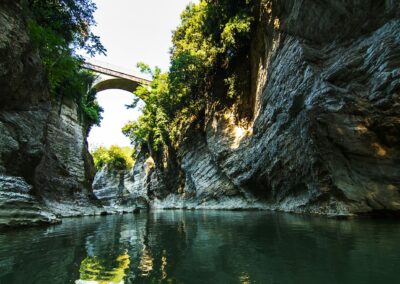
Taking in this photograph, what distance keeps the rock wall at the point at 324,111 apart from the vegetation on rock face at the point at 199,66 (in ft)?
6.11

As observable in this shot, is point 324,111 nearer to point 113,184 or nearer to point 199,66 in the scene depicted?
point 199,66

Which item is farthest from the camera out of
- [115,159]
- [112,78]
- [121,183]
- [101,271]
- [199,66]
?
[115,159]

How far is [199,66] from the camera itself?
23547 millimetres

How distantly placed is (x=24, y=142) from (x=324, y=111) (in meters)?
11.0

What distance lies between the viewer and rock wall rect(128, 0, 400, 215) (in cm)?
893

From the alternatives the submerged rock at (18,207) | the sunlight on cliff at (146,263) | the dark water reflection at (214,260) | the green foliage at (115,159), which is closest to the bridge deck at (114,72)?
the green foliage at (115,159)

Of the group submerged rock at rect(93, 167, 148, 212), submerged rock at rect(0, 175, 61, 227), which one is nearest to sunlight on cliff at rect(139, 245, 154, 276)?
submerged rock at rect(0, 175, 61, 227)

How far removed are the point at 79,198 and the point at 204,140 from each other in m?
11.4

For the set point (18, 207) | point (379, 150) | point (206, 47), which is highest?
point (206, 47)

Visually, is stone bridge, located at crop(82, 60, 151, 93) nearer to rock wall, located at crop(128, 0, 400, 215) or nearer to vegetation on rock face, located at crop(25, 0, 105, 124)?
vegetation on rock face, located at crop(25, 0, 105, 124)

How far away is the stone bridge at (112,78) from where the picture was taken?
3641 centimetres

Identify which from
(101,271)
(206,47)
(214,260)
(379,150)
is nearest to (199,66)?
(206,47)

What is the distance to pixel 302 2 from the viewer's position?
12672 mm

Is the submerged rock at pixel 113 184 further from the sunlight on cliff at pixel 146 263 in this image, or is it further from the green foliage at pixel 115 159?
the sunlight on cliff at pixel 146 263
